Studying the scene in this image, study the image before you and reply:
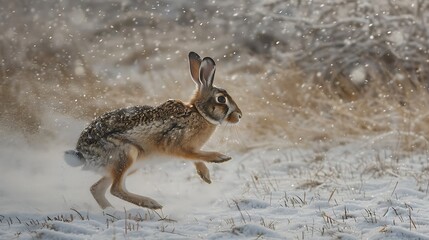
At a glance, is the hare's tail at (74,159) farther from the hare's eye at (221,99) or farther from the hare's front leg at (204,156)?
the hare's eye at (221,99)

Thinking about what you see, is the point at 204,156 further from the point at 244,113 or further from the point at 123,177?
the point at 244,113

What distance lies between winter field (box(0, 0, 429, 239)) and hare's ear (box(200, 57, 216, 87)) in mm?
764

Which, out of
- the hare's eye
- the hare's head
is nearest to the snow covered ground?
the hare's head

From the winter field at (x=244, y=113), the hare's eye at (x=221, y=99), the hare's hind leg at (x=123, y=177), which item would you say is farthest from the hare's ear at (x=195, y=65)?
the hare's hind leg at (x=123, y=177)

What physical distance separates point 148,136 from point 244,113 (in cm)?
469

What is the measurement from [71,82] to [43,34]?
4.05 meters

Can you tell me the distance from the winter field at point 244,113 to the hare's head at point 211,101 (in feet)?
1.87

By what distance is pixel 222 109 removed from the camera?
19.1ft

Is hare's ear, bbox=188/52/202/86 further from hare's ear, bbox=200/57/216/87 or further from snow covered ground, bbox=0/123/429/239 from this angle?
snow covered ground, bbox=0/123/429/239

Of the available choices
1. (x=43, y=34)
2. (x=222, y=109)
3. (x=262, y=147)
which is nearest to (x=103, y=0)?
(x=43, y=34)

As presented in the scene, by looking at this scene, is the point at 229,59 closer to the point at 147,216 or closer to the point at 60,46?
the point at 60,46

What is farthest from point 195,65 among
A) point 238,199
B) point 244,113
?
point 244,113

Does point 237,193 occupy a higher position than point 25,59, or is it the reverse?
point 25,59

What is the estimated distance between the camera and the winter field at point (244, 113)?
5.09 m
